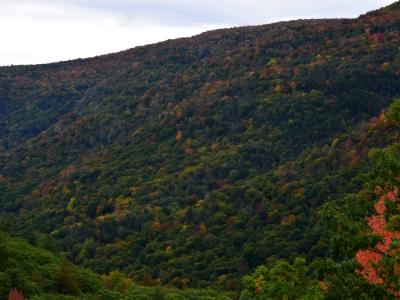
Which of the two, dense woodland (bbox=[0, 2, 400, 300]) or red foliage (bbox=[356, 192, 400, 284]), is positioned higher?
red foliage (bbox=[356, 192, 400, 284])

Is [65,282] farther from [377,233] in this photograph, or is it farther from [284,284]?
[377,233]

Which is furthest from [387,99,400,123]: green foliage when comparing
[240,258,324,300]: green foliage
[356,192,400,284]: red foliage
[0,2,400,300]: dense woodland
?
[0,2,400,300]: dense woodland

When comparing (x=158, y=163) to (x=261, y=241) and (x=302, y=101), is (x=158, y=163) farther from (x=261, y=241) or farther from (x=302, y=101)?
(x=261, y=241)

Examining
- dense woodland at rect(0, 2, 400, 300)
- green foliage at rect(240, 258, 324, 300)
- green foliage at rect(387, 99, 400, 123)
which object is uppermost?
green foliage at rect(387, 99, 400, 123)

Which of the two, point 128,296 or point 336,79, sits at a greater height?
point 336,79

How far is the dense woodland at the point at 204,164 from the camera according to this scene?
241ft

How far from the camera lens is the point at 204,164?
349ft

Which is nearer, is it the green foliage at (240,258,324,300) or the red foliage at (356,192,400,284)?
the red foliage at (356,192,400,284)

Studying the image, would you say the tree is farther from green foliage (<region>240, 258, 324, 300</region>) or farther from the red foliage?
the red foliage

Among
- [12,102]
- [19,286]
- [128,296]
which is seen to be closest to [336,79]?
[128,296]

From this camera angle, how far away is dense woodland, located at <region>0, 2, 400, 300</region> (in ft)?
241

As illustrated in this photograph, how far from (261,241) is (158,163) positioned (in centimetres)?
3907

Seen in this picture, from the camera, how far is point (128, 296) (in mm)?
43531

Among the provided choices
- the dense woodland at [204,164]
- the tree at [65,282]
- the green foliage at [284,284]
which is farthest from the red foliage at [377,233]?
the tree at [65,282]
